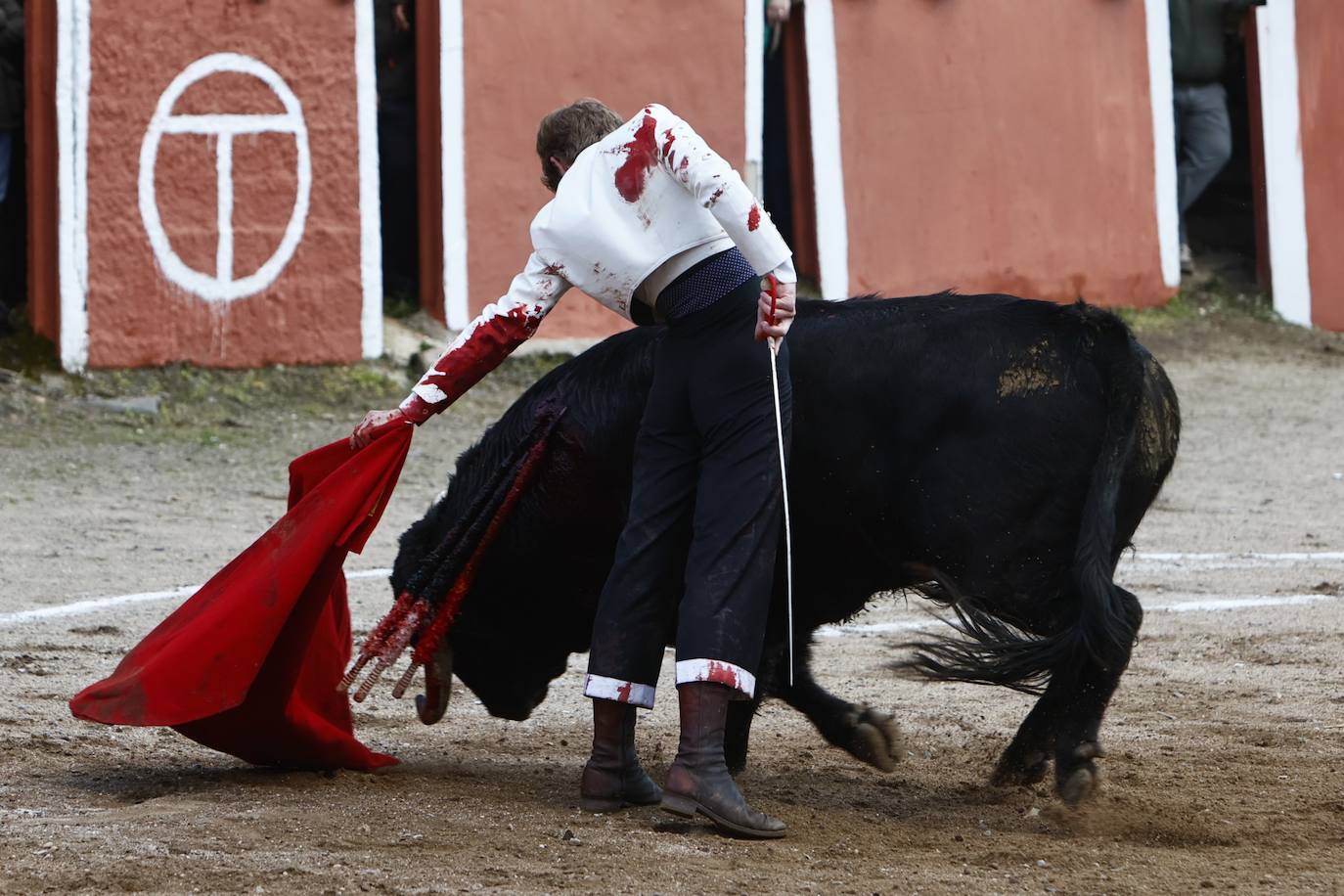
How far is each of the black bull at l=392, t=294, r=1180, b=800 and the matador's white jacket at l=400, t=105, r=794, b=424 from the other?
0.42 m

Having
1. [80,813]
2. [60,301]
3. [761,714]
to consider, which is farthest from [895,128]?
[80,813]

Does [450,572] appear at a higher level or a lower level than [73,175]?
lower

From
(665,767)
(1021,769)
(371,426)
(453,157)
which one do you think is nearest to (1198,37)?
(453,157)

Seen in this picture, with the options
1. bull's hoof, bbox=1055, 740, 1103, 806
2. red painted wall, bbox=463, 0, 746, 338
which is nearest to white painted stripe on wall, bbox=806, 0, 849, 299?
red painted wall, bbox=463, 0, 746, 338

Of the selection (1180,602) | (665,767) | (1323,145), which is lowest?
(665,767)

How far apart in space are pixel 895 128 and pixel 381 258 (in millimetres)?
3102

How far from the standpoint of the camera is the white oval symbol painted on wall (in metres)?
9.55

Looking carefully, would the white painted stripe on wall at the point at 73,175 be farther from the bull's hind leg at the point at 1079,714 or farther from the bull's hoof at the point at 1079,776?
the bull's hoof at the point at 1079,776

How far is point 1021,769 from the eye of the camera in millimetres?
4156

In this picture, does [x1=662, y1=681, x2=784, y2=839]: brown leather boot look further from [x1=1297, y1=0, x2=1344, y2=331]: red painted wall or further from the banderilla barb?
[x1=1297, y1=0, x2=1344, y2=331]: red painted wall

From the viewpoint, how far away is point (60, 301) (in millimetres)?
9477

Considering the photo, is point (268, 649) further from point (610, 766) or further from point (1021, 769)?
point (1021, 769)

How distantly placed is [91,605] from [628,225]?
3161mm

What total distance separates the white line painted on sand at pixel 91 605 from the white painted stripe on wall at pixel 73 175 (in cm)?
329
